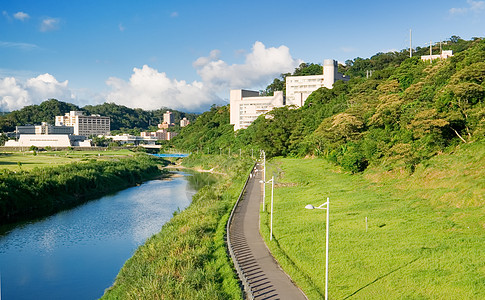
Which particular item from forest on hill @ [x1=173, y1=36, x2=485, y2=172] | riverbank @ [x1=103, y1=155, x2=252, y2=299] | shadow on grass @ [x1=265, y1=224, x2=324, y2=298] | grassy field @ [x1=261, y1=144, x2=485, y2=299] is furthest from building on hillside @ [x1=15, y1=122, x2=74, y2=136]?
shadow on grass @ [x1=265, y1=224, x2=324, y2=298]

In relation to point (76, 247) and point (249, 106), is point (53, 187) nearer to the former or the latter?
point (76, 247)

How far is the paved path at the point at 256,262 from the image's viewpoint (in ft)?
52.5

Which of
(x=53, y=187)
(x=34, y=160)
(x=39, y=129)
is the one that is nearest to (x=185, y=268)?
(x=53, y=187)

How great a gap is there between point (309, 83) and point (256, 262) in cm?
9329

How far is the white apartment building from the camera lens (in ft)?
378

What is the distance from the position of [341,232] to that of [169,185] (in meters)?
48.7

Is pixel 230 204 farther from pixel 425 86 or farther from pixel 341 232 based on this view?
pixel 425 86

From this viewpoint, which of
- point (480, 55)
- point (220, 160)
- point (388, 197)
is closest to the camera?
point (388, 197)

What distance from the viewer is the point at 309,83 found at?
109m

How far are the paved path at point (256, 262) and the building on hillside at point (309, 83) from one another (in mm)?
73962

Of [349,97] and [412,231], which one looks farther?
[349,97]

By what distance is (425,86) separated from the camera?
146 feet

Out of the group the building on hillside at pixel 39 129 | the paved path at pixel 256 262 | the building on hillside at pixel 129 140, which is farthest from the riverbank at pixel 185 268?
the building on hillside at pixel 39 129

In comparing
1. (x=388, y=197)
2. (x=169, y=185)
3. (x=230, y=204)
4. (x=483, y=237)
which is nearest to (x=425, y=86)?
(x=388, y=197)
